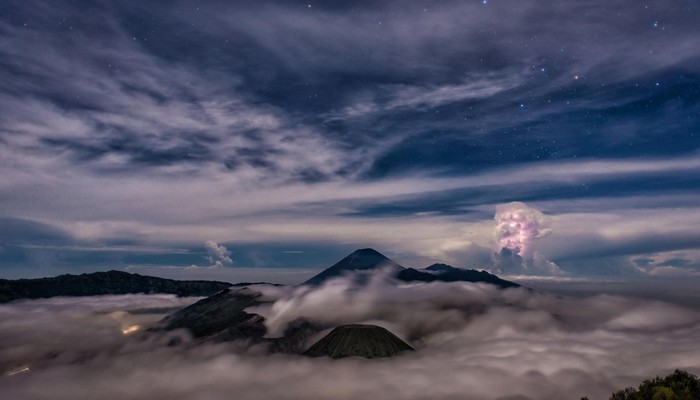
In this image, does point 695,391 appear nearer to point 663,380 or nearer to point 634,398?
Result: point 663,380

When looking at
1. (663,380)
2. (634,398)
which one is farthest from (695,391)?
(634,398)
